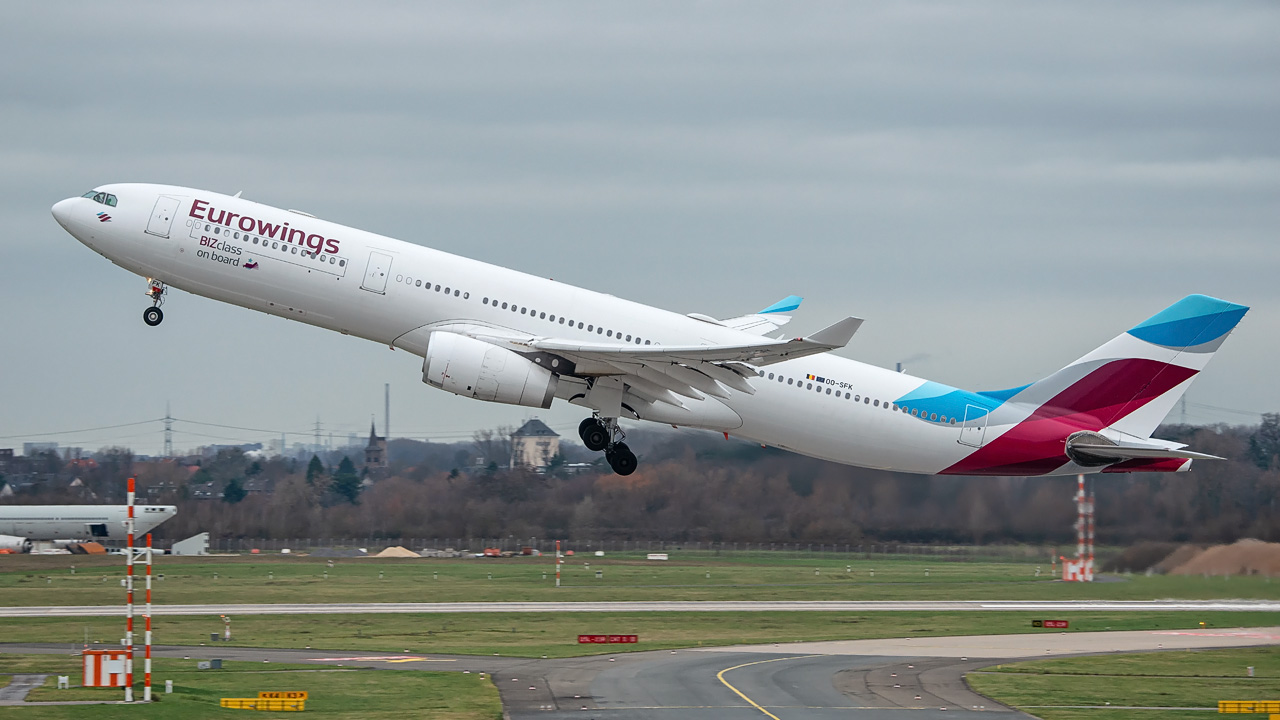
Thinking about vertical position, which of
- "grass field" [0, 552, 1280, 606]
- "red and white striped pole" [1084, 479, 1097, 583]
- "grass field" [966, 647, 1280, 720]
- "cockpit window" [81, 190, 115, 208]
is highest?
"cockpit window" [81, 190, 115, 208]

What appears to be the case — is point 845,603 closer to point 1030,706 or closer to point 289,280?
point 1030,706

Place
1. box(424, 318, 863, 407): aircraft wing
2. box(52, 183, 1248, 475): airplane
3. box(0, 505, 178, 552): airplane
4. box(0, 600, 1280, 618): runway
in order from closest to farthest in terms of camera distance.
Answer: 1. box(424, 318, 863, 407): aircraft wing
2. box(52, 183, 1248, 475): airplane
3. box(0, 600, 1280, 618): runway
4. box(0, 505, 178, 552): airplane

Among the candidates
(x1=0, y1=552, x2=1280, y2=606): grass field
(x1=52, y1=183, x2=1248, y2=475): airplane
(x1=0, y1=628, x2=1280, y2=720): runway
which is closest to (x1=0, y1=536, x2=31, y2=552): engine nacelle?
(x1=0, y1=552, x2=1280, y2=606): grass field

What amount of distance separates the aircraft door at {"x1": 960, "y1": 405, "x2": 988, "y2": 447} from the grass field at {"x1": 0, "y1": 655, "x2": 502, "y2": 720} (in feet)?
48.5

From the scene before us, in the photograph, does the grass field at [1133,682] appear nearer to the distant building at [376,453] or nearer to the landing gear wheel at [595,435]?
the landing gear wheel at [595,435]

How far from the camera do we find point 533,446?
67875mm

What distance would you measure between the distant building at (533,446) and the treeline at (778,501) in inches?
50.2

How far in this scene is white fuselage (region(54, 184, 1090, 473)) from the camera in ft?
117

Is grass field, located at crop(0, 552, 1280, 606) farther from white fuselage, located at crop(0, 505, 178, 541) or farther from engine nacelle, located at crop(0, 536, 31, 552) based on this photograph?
engine nacelle, located at crop(0, 536, 31, 552)

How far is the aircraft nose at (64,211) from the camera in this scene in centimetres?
3688

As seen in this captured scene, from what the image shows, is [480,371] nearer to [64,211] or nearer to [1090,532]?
[64,211]

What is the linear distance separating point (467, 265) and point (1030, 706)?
1780 centimetres

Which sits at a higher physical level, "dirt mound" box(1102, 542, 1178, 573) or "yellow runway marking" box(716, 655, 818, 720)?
"dirt mound" box(1102, 542, 1178, 573)

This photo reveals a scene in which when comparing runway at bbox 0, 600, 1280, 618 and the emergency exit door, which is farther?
runway at bbox 0, 600, 1280, 618
